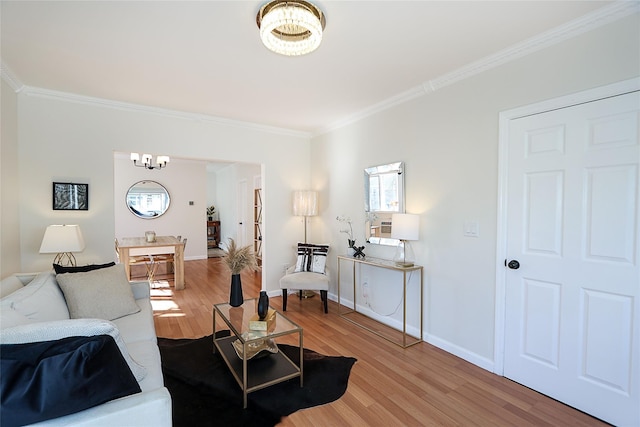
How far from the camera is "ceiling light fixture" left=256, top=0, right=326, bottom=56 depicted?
178 centimetres

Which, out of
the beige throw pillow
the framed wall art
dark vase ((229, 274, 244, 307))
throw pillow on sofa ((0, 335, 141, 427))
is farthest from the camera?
the framed wall art

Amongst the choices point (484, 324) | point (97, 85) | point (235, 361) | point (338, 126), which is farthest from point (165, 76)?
point (484, 324)

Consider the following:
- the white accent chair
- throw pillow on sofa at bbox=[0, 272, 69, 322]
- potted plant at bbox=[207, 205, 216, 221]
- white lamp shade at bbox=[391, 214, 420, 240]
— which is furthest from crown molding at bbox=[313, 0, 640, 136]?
potted plant at bbox=[207, 205, 216, 221]

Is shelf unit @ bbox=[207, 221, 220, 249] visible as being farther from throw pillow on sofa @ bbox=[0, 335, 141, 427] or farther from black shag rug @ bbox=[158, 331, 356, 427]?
throw pillow on sofa @ bbox=[0, 335, 141, 427]

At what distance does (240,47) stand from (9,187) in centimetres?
257

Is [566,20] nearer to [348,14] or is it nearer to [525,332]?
[348,14]

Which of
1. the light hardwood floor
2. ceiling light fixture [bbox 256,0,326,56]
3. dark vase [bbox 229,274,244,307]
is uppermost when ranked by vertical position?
ceiling light fixture [bbox 256,0,326,56]

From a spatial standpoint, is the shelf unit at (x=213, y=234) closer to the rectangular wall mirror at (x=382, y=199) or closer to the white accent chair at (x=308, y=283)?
the white accent chair at (x=308, y=283)

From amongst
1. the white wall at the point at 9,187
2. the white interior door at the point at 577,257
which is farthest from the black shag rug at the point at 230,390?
the white wall at the point at 9,187

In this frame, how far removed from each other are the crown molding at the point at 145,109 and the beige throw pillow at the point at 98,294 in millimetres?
1978

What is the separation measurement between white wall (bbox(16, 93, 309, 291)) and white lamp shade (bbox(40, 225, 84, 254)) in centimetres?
49

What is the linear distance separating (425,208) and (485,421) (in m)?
1.79

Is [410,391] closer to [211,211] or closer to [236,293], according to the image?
[236,293]

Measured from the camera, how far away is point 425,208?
3074 millimetres
